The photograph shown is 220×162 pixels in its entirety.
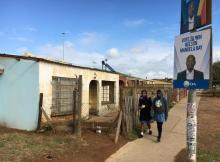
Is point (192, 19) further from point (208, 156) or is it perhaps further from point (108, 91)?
point (108, 91)

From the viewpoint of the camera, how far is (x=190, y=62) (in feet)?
20.3

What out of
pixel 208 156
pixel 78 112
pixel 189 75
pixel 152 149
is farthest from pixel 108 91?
pixel 189 75

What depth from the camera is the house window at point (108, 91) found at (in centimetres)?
2162

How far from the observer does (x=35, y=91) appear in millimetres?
12633

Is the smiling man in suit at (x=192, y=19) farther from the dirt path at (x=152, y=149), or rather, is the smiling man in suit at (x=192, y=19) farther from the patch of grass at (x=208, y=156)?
the patch of grass at (x=208, y=156)

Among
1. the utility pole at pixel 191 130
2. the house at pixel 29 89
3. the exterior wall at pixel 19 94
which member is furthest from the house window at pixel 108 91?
the utility pole at pixel 191 130

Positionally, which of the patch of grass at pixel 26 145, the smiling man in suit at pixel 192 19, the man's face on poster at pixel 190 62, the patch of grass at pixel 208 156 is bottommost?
the patch of grass at pixel 208 156

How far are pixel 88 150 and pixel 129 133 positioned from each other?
2776 millimetres

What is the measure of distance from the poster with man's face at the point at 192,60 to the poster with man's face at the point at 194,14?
0.14 meters

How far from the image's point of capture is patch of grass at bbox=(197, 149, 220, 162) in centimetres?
928

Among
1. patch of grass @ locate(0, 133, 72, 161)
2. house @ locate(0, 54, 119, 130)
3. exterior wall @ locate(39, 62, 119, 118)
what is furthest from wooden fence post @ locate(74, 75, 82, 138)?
exterior wall @ locate(39, 62, 119, 118)

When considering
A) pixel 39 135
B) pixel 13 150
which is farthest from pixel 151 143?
pixel 13 150

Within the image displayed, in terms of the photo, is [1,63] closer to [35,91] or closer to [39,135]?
[35,91]

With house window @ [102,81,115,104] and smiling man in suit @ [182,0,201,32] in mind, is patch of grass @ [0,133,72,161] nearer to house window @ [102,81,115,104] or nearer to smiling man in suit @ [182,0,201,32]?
smiling man in suit @ [182,0,201,32]
